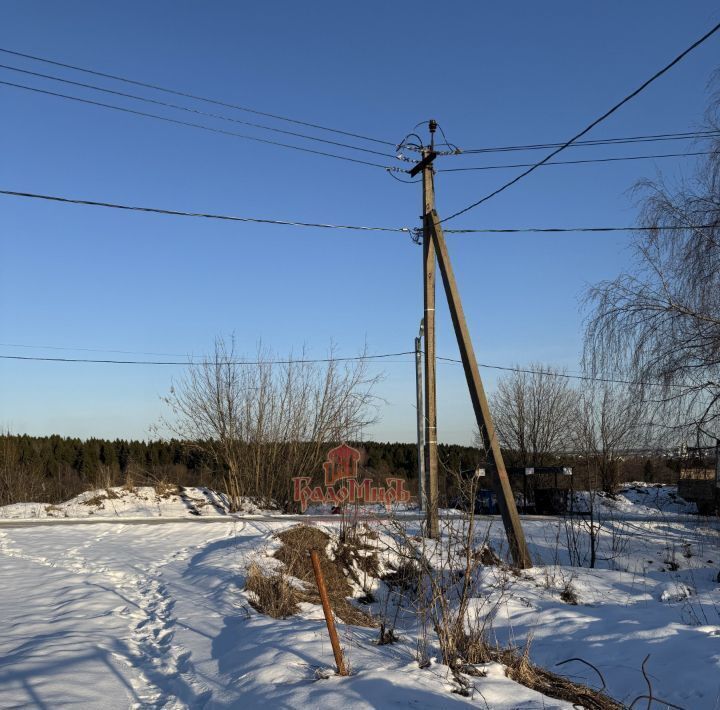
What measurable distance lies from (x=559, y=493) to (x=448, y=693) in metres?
22.7

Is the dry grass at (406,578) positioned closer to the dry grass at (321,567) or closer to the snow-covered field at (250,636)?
the dry grass at (321,567)

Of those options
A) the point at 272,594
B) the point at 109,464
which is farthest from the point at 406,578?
the point at 109,464

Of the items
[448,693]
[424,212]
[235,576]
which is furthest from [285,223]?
[448,693]

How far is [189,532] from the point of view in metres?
16.2

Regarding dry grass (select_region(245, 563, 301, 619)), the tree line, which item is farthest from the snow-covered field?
the tree line

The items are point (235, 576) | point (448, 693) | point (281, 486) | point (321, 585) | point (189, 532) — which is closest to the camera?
point (448, 693)

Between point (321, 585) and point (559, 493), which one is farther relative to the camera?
point (559, 493)

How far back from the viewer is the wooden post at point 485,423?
39.7 feet

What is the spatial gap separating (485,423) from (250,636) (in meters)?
6.09

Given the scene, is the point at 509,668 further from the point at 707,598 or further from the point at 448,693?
the point at 707,598

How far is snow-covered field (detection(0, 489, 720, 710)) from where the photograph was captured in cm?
552

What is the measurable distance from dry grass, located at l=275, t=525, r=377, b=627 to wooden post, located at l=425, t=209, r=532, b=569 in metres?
2.84

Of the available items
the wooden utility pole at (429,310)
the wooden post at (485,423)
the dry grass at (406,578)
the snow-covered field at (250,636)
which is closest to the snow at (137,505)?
the snow-covered field at (250,636)

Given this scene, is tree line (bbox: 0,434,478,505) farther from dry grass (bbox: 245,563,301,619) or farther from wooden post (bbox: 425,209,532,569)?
dry grass (bbox: 245,563,301,619)
